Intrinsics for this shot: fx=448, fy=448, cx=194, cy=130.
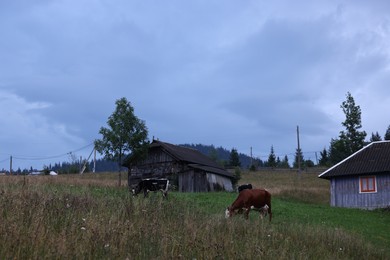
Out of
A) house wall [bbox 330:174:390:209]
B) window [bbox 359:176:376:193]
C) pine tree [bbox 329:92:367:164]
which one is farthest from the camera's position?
pine tree [bbox 329:92:367:164]

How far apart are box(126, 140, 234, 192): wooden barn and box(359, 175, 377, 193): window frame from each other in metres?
13.8

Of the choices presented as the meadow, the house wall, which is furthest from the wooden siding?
the meadow

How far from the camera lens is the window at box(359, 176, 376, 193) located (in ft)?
113

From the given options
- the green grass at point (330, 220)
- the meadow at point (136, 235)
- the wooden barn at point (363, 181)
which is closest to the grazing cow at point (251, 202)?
the green grass at point (330, 220)

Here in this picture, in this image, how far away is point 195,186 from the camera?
42.0 meters

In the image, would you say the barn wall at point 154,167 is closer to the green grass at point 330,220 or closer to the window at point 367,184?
the green grass at point 330,220

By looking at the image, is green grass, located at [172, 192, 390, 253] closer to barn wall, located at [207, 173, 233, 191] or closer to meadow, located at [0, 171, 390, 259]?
meadow, located at [0, 171, 390, 259]

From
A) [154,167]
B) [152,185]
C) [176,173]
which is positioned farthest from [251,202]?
[154,167]

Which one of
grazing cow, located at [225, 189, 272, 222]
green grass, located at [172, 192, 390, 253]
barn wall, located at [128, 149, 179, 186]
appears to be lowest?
green grass, located at [172, 192, 390, 253]

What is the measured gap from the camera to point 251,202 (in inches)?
718

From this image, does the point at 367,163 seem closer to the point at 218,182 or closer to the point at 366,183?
the point at 366,183

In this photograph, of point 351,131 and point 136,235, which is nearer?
point 136,235

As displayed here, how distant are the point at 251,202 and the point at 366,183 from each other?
Result: 2002 centimetres

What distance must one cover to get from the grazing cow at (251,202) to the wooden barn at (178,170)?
2292 cm
